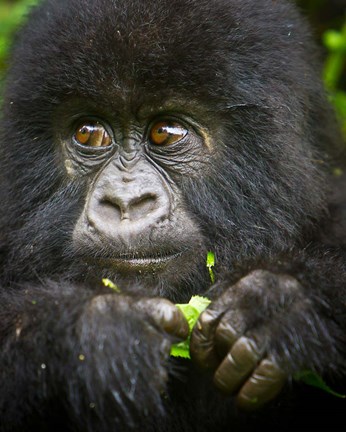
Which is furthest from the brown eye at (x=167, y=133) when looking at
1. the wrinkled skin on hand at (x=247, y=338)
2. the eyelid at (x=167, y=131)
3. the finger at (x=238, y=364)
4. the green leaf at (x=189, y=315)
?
the finger at (x=238, y=364)

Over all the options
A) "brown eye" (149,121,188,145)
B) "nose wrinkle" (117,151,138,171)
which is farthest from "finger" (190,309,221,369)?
"brown eye" (149,121,188,145)

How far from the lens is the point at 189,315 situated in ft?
10.1

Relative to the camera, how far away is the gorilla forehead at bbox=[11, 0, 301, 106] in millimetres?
3518

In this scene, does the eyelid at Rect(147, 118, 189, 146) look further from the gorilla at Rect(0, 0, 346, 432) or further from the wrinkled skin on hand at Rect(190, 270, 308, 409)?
the wrinkled skin on hand at Rect(190, 270, 308, 409)

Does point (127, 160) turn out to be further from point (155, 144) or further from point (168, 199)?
point (168, 199)

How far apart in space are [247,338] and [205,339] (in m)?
0.17

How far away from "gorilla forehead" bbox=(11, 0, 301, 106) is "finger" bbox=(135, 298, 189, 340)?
3.84 feet

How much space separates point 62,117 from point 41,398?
1.48 meters

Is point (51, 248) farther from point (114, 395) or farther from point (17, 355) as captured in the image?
point (114, 395)

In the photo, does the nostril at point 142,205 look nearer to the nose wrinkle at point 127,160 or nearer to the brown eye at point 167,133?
the nose wrinkle at point 127,160

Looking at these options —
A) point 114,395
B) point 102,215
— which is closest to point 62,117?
point 102,215

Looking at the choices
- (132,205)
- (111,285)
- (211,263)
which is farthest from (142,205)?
(111,285)

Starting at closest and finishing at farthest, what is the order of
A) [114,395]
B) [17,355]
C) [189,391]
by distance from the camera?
[114,395], [17,355], [189,391]

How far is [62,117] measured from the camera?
379 cm
